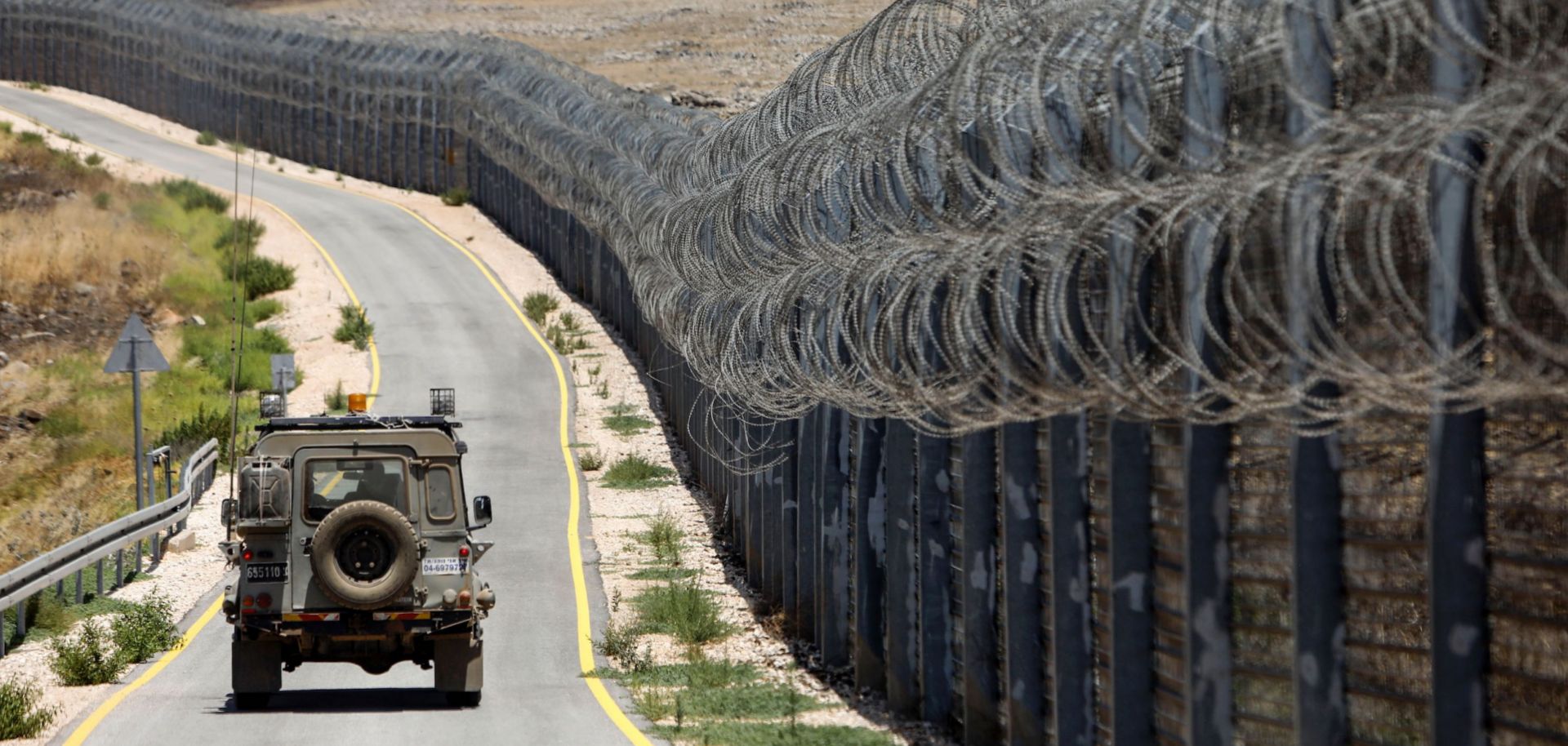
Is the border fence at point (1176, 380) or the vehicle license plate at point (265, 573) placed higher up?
the border fence at point (1176, 380)

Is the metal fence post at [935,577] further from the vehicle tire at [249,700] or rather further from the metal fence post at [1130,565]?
the vehicle tire at [249,700]

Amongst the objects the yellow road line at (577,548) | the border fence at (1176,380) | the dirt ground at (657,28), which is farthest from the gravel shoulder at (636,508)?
the dirt ground at (657,28)

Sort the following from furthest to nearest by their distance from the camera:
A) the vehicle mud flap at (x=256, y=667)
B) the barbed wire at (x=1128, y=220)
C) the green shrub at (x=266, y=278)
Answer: the green shrub at (x=266, y=278) → the vehicle mud flap at (x=256, y=667) → the barbed wire at (x=1128, y=220)

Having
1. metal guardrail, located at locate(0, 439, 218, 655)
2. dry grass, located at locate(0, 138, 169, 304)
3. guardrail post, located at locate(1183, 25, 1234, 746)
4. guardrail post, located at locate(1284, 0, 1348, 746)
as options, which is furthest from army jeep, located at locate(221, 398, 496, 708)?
dry grass, located at locate(0, 138, 169, 304)

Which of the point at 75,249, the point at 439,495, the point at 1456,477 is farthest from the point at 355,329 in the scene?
the point at 1456,477

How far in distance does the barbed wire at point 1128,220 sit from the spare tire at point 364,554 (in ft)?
10.5

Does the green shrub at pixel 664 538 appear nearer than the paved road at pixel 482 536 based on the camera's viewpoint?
No

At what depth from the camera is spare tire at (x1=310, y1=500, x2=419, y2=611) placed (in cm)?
1452

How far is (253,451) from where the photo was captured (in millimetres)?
→ 15602

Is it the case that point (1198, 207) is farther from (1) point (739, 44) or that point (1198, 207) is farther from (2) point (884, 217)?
(1) point (739, 44)

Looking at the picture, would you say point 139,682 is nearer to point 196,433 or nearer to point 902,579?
point 902,579

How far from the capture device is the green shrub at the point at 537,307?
151 feet

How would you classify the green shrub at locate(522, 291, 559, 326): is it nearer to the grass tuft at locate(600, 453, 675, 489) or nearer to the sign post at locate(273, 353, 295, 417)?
the sign post at locate(273, 353, 295, 417)

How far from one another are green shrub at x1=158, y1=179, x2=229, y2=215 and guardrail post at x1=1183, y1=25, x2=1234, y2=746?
5438 centimetres
